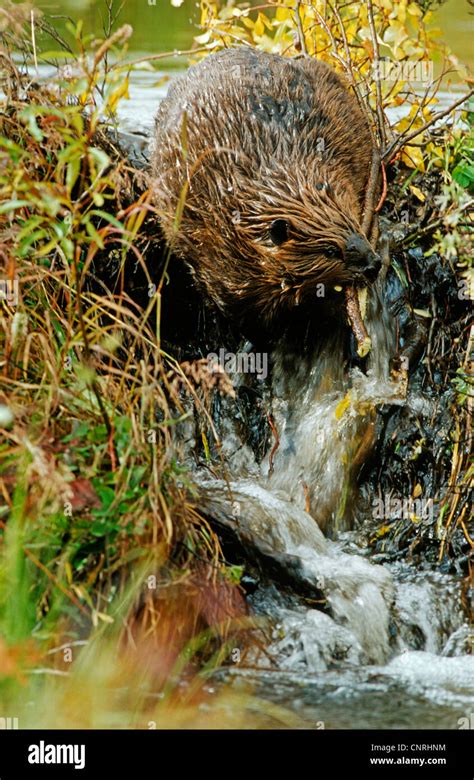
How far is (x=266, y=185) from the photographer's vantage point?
504cm

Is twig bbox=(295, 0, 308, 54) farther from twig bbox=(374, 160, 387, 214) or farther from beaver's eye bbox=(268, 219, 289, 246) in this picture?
beaver's eye bbox=(268, 219, 289, 246)

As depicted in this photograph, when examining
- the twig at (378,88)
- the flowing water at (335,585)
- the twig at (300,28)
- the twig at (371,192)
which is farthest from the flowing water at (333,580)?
the twig at (300,28)

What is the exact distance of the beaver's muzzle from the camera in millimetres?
4922

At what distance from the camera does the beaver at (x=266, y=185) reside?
4980 millimetres

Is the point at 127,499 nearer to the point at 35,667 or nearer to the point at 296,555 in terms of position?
the point at 35,667

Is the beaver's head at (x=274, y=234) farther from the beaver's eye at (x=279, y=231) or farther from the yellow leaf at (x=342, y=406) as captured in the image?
the yellow leaf at (x=342, y=406)

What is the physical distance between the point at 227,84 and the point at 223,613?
2.90 meters

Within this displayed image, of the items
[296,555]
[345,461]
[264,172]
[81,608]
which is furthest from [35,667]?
[264,172]

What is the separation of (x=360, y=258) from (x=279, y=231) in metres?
0.44

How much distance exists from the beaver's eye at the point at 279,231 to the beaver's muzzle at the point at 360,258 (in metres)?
0.33

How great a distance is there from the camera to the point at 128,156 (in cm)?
597

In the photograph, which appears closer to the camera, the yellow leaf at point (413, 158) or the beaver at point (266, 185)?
the beaver at point (266, 185)

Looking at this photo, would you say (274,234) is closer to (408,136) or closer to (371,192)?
(371,192)

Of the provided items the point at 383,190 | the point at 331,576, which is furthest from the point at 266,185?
the point at 331,576
